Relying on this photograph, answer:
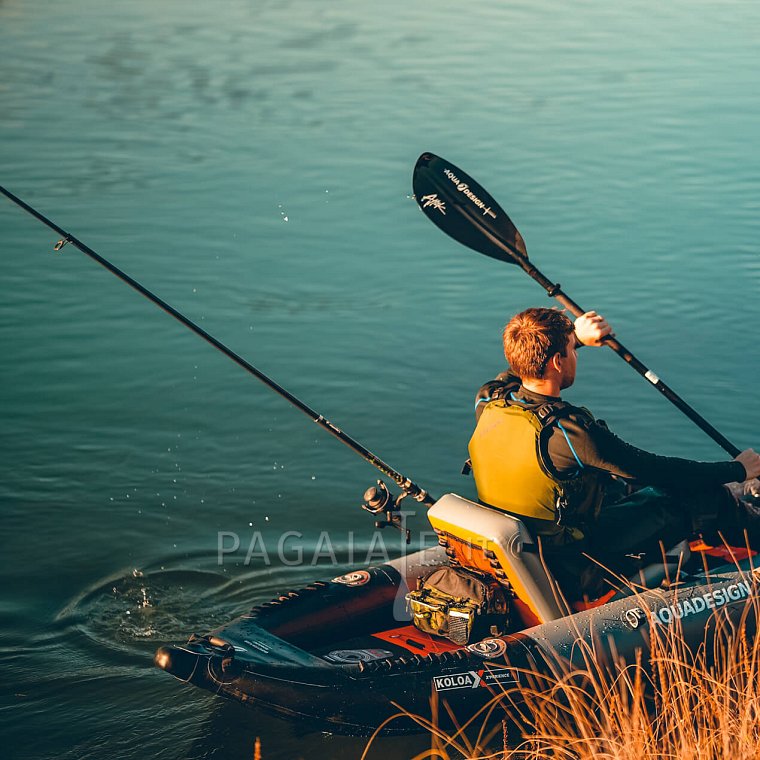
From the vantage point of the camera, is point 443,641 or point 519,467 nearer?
point 519,467

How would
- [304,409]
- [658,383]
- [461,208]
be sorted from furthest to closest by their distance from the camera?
1. [461,208]
2. [658,383]
3. [304,409]


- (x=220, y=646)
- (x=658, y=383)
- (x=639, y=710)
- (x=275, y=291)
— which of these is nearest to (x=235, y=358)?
(x=220, y=646)

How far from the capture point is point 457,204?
618 cm

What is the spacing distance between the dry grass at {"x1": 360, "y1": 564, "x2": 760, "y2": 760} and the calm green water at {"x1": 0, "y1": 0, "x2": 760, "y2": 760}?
0.54 m

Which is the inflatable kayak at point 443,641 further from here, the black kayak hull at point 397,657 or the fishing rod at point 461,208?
the fishing rod at point 461,208

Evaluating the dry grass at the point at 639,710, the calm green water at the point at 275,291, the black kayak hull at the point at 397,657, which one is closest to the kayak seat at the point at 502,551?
the black kayak hull at the point at 397,657

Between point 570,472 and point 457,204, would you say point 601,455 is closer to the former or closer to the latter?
point 570,472

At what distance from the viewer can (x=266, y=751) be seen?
517 centimetres

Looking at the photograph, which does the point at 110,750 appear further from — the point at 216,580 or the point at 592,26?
the point at 592,26

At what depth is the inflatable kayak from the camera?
481 centimetres

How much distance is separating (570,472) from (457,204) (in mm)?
1781

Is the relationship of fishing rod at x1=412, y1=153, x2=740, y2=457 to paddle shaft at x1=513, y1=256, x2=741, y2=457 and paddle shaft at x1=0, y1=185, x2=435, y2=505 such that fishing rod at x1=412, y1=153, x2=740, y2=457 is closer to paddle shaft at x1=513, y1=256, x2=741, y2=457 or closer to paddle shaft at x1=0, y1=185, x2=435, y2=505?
paddle shaft at x1=513, y1=256, x2=741, y2=457

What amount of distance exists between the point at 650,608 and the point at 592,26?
16743 mm

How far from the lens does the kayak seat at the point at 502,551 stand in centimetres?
493
